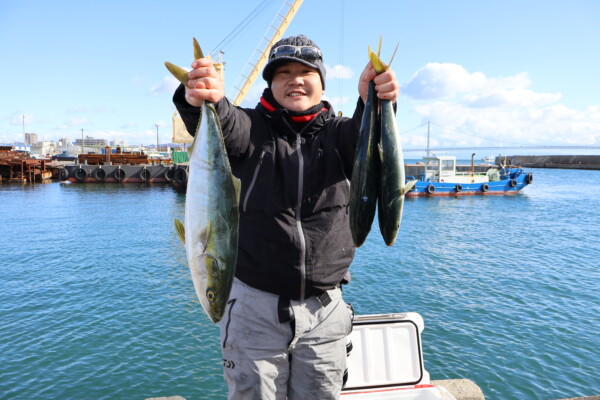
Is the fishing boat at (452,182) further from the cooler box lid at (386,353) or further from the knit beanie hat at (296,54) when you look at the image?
the knit beanie hat at (296,54)

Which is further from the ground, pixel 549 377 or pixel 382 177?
pixel 382 177

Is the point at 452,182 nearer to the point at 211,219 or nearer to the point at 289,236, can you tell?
the point at 289,236

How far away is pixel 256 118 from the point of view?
284 centimetres

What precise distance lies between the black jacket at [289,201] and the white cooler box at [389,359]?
6.77 ft

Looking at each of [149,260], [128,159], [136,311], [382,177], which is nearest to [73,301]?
[136,311]

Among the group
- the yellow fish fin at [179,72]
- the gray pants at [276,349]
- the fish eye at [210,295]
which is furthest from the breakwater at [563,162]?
the fish eye at [210,295]

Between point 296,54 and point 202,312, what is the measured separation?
10504 millimetres

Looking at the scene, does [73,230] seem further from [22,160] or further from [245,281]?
[22,160]

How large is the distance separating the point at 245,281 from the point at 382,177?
1233 mm

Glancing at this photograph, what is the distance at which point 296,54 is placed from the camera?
2701 millimetres

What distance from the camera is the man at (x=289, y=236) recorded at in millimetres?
2701

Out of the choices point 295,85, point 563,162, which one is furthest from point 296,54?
point 563,162

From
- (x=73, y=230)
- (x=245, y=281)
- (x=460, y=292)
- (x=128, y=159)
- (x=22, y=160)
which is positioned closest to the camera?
(x=245, y=281)

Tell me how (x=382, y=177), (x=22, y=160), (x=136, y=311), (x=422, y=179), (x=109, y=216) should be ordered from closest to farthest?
(x=382, y=177), (x=136, y=311), (x=109, y=216), (x=422, y=179), (x=22, y=160)
